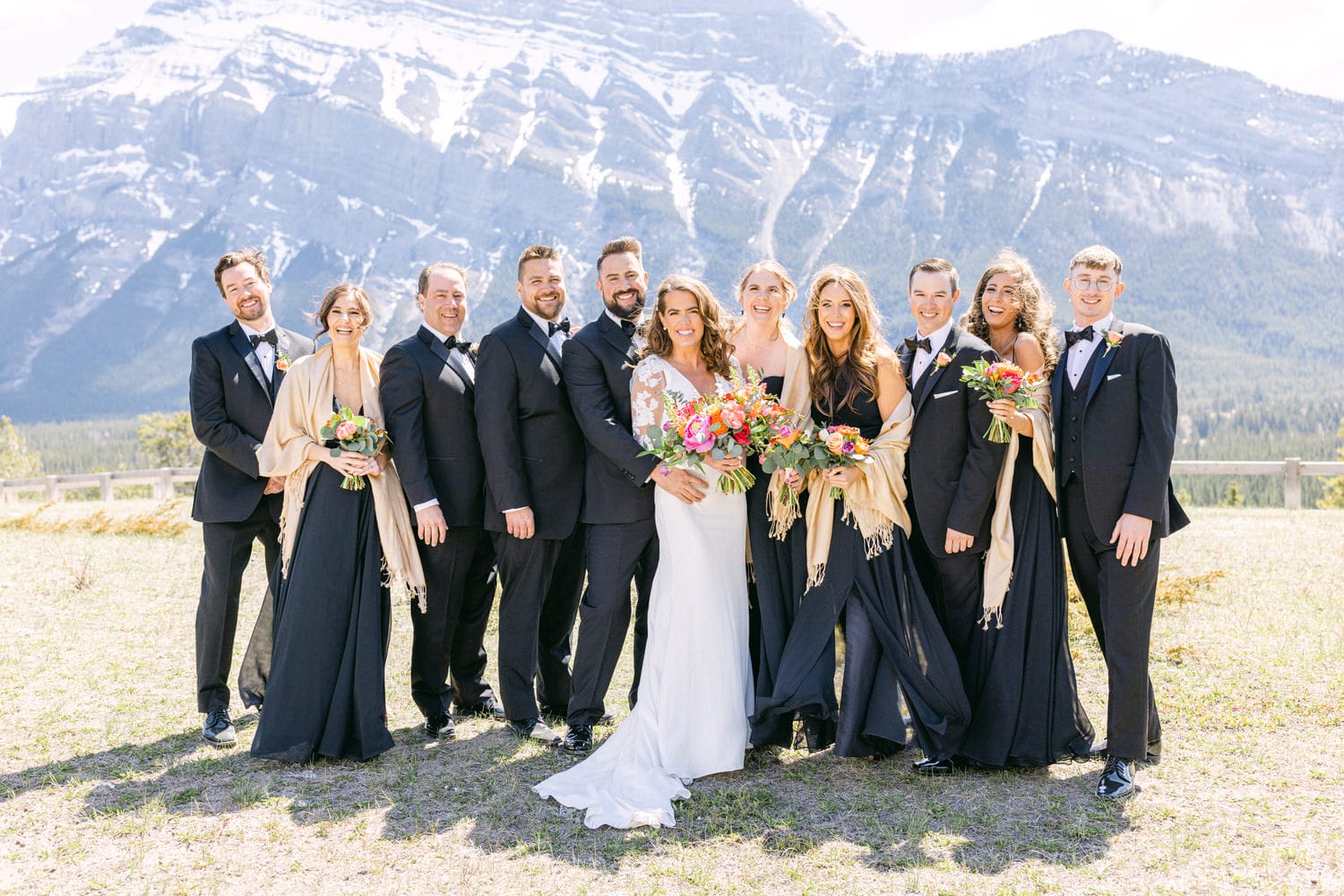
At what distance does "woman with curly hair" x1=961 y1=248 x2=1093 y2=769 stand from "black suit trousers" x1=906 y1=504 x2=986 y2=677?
72 mm

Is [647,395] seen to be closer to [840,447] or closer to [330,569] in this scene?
[840,447]

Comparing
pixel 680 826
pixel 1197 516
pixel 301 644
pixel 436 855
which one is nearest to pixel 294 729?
pixel 301 644

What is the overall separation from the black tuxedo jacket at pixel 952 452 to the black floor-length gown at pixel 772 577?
71 cm

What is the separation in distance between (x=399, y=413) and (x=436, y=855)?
8.05 feet

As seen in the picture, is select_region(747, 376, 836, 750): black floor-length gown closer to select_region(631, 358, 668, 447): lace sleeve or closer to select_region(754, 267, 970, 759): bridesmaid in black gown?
select_region(754, 267, 970, 759): bridesmaid in black gown

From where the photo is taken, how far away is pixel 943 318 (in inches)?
216

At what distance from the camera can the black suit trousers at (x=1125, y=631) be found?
5051mm

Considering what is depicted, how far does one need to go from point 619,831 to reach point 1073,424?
2.95 m

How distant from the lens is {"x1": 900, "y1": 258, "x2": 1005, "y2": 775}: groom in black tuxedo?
5.29 metres

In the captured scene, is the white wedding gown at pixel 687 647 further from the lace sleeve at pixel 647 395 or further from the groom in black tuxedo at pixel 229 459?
the groom in black tuxedo at pixel 229 459

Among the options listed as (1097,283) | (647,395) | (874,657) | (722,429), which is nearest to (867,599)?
(874,657)

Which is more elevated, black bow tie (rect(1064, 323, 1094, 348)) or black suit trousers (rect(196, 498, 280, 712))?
black bow tie (rect(1064, 323, 1094, 348))

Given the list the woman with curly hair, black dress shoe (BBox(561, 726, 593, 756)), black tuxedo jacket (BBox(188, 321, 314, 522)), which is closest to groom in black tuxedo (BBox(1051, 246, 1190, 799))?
the woman with curly hair

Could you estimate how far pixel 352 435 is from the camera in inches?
220
